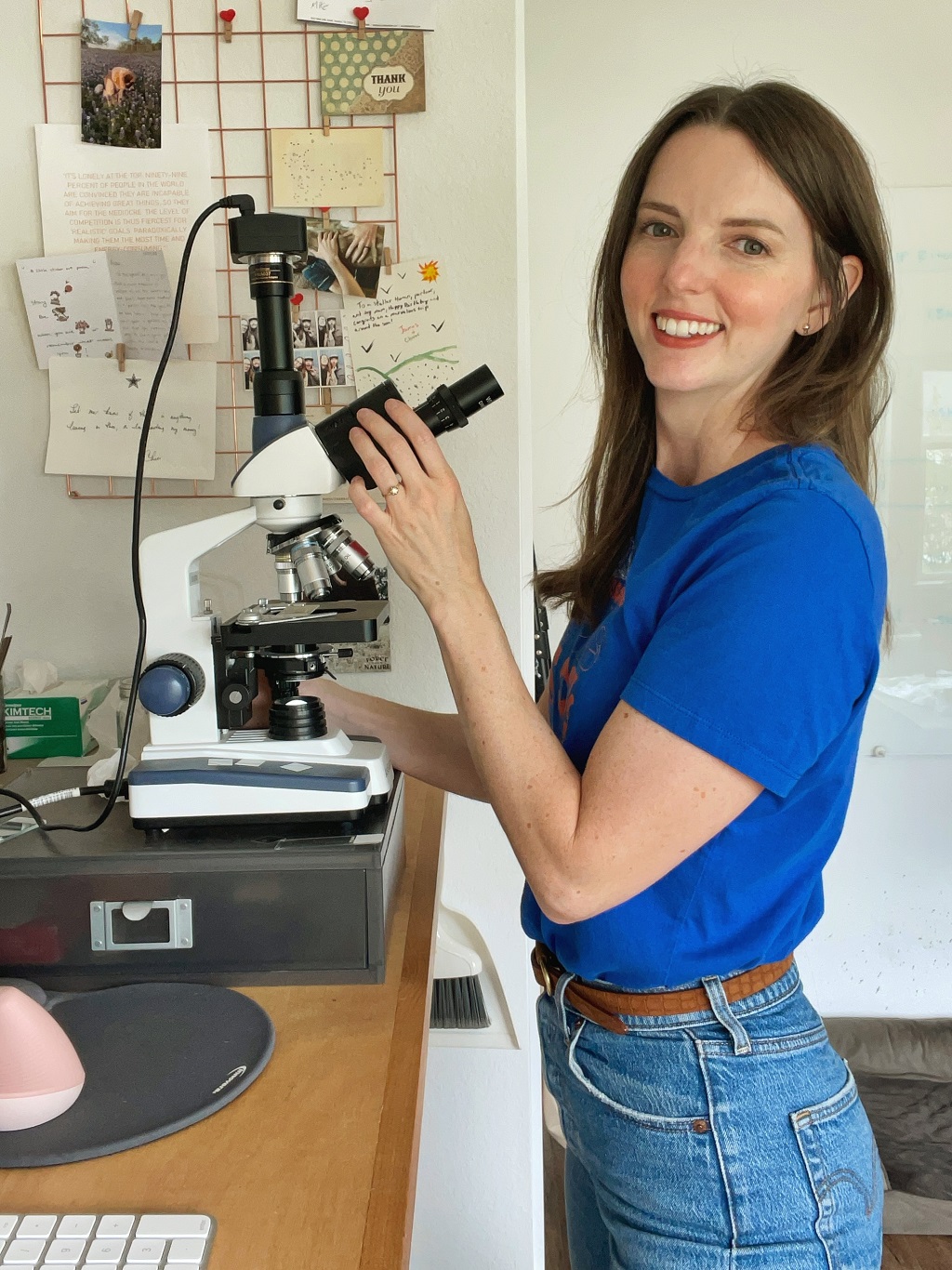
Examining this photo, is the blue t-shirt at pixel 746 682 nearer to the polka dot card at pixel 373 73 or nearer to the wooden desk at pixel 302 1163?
the wooden desk at pixel 302 1163

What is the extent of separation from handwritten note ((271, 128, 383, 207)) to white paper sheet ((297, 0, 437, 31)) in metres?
0.14

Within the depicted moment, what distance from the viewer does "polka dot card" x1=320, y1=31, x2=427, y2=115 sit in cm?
151

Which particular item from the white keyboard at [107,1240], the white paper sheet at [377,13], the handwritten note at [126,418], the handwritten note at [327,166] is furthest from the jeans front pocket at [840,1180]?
the white paper sheet at [377,13]

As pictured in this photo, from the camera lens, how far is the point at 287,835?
1.03 meters

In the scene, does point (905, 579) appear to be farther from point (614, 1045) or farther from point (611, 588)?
point (614, 1045)

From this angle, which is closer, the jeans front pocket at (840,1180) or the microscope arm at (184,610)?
the jeans front pocket at (840,1180)

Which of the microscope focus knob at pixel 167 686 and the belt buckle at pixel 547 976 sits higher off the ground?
the microscope focus knob at pixel 167 686

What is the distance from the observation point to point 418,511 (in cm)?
99

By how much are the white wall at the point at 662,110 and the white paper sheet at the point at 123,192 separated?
3.89 feet

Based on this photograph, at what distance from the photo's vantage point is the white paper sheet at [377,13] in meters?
1.50

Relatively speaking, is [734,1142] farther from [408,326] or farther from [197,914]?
[408,326]

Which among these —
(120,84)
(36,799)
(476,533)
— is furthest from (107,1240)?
(120,84)

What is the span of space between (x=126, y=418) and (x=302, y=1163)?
1.12m

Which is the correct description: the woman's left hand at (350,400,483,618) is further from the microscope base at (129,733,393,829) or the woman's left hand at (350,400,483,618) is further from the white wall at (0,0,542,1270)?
the white wall at (0,0,542,1270)
